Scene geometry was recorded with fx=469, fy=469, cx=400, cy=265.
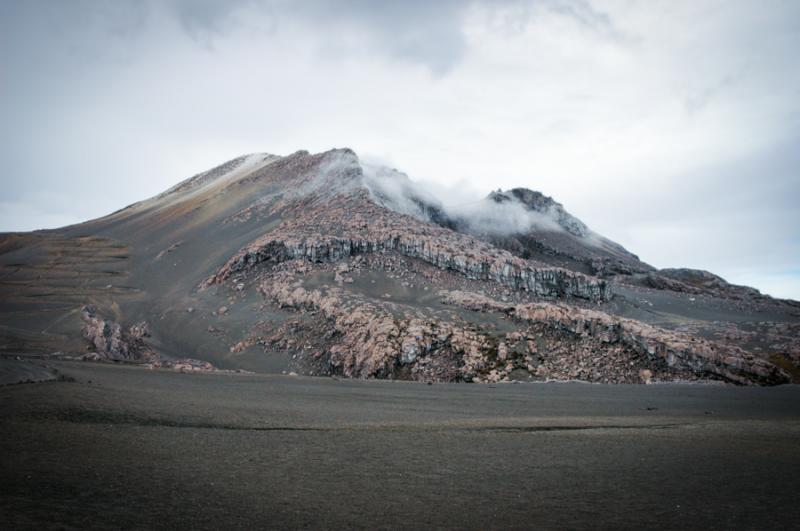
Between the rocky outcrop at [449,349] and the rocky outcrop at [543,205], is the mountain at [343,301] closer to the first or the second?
→ the rocky outcrop at [449,349]

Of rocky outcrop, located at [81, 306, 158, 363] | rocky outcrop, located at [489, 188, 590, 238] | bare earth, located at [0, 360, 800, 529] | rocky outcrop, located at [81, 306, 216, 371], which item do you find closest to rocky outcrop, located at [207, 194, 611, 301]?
rocky outcrop, located at [81, 306, 158, 363]

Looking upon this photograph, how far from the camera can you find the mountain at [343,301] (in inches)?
Answer: 2028

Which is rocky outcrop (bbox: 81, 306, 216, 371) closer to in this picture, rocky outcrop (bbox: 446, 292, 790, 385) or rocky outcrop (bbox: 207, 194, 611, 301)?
rocky outcrop (bbox: 207, 194, 611, 301)

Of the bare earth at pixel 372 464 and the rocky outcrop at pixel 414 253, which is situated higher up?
the rocky outcrop at pixel 414 253

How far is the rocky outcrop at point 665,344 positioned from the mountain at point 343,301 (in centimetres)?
18

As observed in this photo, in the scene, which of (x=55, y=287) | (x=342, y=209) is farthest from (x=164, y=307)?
(x=342, y=209)

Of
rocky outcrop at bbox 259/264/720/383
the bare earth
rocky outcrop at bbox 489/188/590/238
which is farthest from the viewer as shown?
rocky outcrop at bbox 489/188/590/238

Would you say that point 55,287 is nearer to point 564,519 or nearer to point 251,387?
point 251,387

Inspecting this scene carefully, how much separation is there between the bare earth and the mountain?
24068 millimetres

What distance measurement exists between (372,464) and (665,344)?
46.6 metres

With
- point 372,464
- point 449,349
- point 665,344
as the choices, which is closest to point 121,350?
point 449,349

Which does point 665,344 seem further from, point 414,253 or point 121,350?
point 121,350

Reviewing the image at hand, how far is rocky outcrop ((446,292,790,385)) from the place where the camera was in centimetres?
4625

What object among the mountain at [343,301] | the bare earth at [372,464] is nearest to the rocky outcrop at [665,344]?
the mountain at [343,301]
